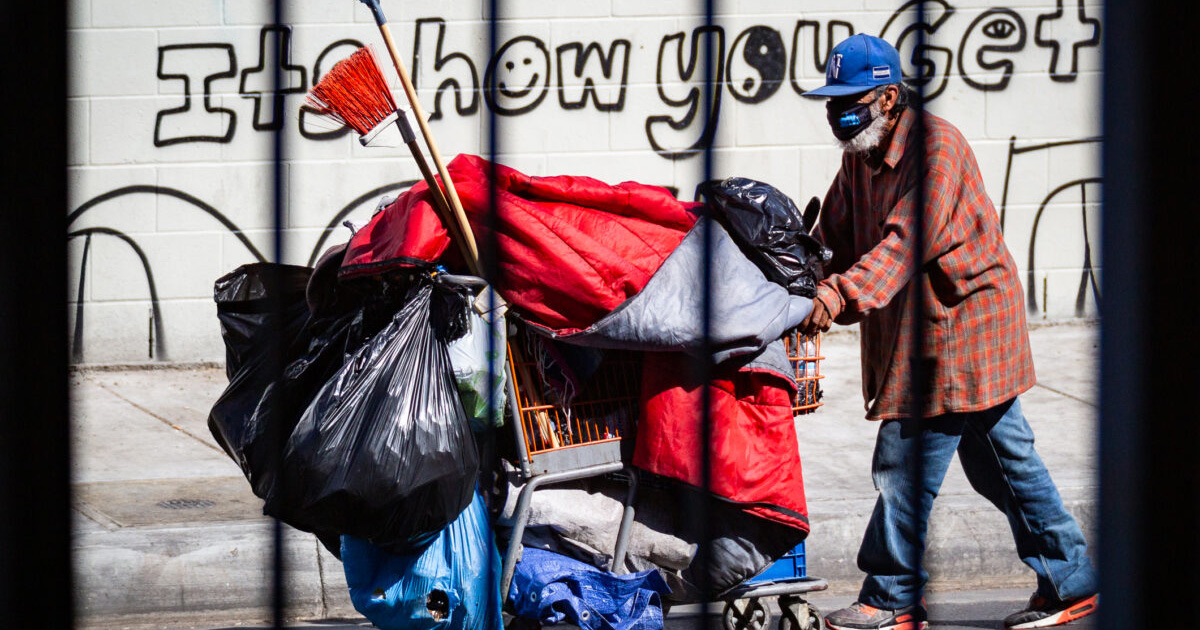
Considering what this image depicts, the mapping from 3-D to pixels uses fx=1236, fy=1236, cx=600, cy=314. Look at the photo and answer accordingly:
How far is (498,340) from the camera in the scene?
108 inches

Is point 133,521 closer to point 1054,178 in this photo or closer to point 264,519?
point 264,519

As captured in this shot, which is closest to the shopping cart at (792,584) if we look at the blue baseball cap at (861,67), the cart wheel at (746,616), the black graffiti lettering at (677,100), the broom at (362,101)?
the cart wheel at (746,616)

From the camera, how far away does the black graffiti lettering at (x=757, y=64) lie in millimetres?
6773

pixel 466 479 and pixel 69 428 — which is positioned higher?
pixel 69 428

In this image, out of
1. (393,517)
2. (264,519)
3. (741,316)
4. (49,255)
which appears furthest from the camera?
(264,519)

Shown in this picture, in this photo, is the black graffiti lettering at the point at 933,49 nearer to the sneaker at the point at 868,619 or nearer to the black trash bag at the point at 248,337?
the sneaker at the point at 868,619

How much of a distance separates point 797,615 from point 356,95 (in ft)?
5.93

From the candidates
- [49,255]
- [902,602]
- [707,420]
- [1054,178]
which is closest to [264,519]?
[902,602]

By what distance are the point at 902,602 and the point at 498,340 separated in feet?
5.06

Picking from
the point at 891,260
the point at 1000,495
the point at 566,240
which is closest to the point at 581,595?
the point at 566,240

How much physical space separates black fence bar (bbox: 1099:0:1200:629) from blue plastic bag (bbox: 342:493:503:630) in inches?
51.8

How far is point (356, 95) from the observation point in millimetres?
2518

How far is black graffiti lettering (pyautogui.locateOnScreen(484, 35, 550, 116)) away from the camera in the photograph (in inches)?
263

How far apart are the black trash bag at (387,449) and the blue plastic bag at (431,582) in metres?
0.06
